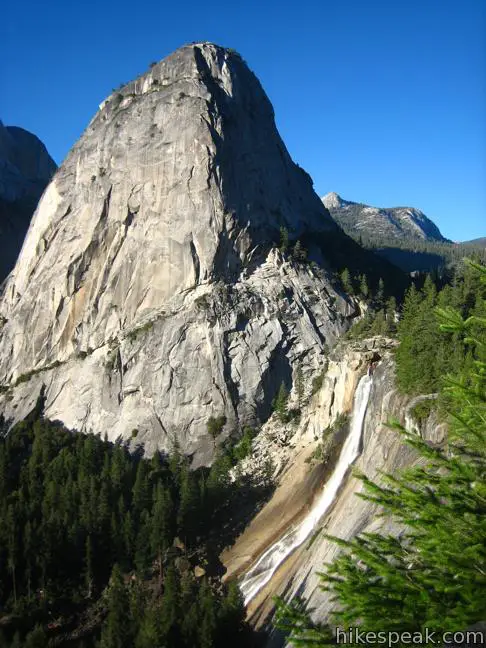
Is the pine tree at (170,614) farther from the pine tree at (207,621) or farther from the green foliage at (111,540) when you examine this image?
the pine tree at (207,621)

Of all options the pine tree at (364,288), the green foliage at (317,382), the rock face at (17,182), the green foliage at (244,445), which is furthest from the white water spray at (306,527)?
the rock face at (17,182)

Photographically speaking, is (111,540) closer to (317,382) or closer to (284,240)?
(317,382)

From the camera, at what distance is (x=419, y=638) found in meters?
7.83

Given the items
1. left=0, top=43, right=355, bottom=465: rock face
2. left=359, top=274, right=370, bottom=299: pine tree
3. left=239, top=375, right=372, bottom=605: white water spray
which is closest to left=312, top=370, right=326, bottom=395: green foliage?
left=0, top=43, right=355, bottom=465: rock face

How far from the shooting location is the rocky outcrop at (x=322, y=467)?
29.8m

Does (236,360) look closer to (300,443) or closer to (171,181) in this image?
(300,443)

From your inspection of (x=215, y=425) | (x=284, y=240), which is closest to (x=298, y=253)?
(x=284, y=240)

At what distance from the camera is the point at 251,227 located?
66.5 meters

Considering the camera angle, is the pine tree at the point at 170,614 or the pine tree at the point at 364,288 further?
the pine tree at the point at 364,288

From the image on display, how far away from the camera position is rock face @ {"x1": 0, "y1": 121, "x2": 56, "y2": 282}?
11100 cm

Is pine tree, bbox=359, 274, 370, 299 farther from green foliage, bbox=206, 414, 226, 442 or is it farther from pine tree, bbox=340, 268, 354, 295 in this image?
green foliage, bbox=206, 414, 226, 442

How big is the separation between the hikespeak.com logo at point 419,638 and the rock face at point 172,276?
1902 inches

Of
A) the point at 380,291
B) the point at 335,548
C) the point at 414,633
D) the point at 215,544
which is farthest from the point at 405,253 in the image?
the point at 414,633

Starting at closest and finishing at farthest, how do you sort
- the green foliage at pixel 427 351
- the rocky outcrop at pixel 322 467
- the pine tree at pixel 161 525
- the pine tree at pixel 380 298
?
the rocky outcrop at pixel 322 467 < the green foliage at pixel 427 351 < the pine tree at pixel 161 525 < the pine tree at pixel 380 298
